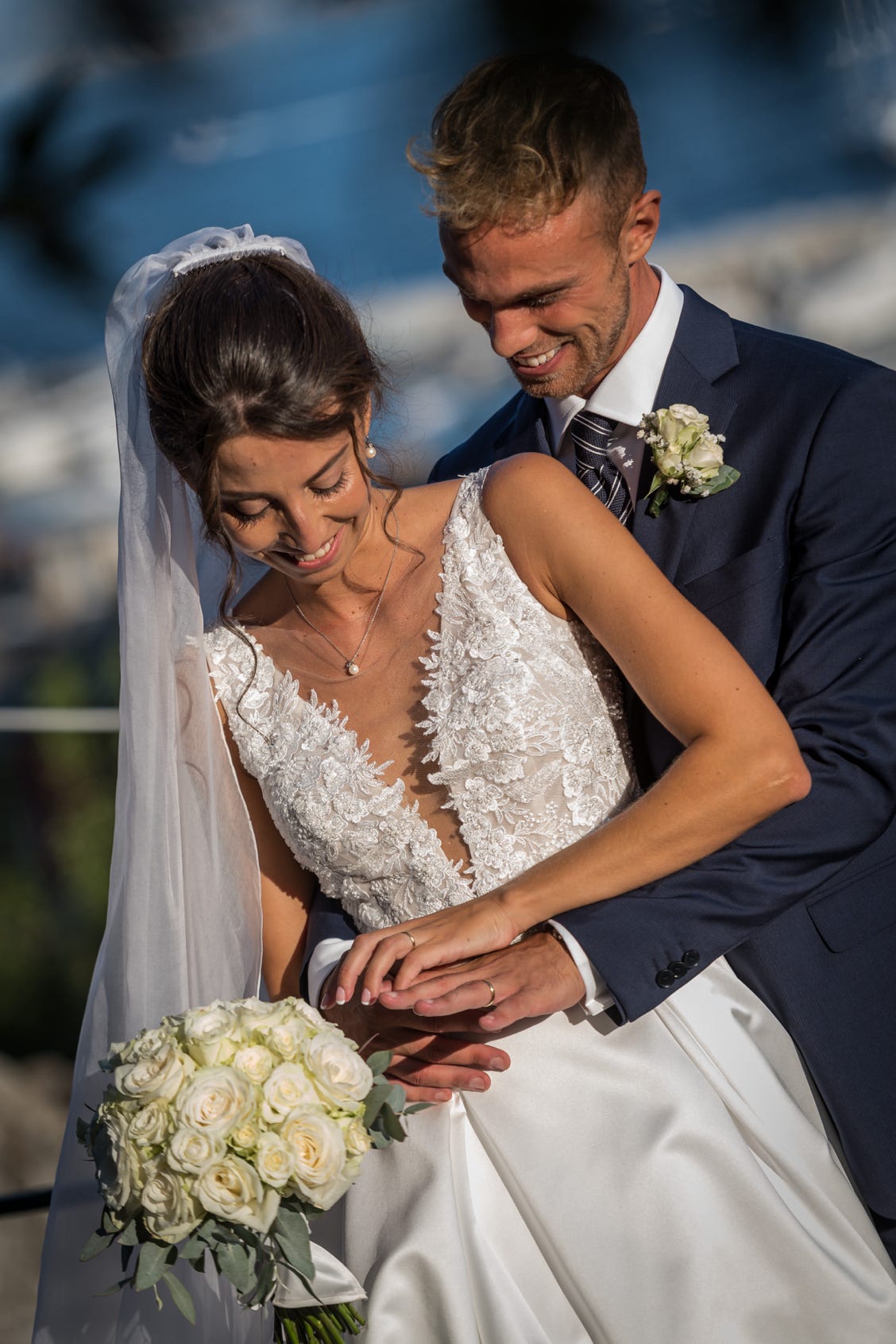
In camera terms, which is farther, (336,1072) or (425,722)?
(425,722)

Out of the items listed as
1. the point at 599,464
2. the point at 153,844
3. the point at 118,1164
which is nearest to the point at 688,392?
the point at 599,464

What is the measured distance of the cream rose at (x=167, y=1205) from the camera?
153 cm

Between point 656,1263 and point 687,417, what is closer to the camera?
point 656,1263

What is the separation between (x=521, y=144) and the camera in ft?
7.84

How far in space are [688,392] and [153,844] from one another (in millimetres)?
1342

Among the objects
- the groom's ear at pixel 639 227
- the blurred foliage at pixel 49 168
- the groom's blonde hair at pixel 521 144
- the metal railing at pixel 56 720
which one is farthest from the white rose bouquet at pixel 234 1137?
the metal railing at pixel 56 720

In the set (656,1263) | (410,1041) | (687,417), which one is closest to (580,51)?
(687,417)

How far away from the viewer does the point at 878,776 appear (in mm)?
2135

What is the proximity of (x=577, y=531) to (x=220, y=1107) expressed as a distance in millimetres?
1093

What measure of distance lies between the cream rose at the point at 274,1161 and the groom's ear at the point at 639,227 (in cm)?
186

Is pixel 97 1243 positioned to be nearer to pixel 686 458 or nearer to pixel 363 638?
pixel 363 638

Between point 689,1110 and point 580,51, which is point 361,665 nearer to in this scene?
point 689,1110

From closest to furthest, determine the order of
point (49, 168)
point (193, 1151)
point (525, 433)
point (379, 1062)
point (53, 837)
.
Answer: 1. point (193, 1151)
2. point (379, 1062)
3. point (525, 433)
4. point (49, 168)
5. point (53, 837)

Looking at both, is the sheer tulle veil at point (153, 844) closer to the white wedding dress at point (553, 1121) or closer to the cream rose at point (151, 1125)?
the white wedding dress at point (553, 1121)
